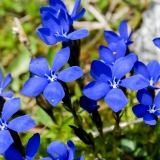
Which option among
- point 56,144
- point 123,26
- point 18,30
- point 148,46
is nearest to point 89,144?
point 56,144

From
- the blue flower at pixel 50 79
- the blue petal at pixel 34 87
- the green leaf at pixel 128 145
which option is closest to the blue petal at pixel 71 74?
the blue flower at pixel 50 79

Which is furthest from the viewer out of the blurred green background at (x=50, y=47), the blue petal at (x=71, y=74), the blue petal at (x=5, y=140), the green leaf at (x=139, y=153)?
the blurred green background at (x=50, y=47)

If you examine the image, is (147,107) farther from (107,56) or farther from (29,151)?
(29,151)

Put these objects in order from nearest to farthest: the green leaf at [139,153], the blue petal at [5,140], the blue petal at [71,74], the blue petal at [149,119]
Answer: the blue petal at [5,140]
the blue petal at [71,74]
the blue petal at [149,119]
the green leaf at [139,153]

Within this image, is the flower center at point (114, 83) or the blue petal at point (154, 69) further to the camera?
the blue petal at point (154, 69)

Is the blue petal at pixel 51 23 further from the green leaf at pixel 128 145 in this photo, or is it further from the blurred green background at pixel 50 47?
the green leaf at pixel 128 145

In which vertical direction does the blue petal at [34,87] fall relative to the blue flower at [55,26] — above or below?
below

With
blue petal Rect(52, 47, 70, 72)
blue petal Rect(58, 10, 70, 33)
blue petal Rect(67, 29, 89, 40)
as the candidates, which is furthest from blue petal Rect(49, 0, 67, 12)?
blue petal Rect(52, 47, 70, 72)

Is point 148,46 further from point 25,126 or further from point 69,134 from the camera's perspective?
point 25,126
